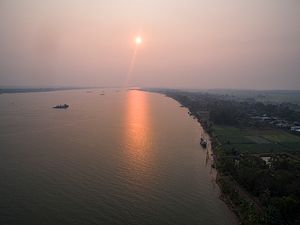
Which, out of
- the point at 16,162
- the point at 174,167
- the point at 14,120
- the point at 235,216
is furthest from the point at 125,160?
the point at 14,120

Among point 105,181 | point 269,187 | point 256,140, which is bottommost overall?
point 105,181

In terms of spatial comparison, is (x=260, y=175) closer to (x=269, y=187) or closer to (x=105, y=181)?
(x=269, y=187)

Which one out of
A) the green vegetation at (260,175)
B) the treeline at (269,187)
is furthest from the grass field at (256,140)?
the treeline at (269,187)

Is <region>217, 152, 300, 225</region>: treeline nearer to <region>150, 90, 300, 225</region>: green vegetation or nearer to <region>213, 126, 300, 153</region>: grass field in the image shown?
<region>150, 90, 300, 225</region>: green vegetation

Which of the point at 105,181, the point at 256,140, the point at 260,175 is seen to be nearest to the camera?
the point at 260,175

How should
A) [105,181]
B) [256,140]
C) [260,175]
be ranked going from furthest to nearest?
[256,140] < [105,181] < [260,175]

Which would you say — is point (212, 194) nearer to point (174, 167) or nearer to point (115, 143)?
point (174, 167)

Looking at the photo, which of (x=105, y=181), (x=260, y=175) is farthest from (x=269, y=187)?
(x=105, y=181)

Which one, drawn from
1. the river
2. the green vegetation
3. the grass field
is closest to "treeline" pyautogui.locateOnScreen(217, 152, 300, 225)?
the green vegetation

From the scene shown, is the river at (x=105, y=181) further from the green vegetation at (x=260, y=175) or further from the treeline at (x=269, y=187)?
the treeline at (x=269, y=187)
